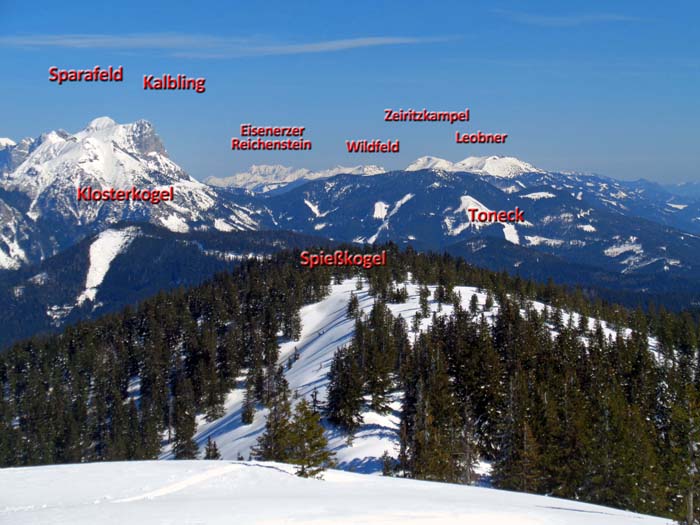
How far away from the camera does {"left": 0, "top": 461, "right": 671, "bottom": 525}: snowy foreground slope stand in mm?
24812

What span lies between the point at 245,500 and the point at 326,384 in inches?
2565

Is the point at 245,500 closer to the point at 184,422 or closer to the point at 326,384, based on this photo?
the point at 326,384

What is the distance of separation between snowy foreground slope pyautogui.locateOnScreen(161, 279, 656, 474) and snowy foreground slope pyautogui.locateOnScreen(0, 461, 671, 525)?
26606 millimetres

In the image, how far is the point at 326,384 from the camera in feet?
306

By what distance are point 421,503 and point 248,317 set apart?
410ft

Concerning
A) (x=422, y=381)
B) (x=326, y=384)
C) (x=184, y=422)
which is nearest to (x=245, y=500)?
(x=422, y=381)

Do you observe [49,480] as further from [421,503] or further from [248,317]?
[248,317]

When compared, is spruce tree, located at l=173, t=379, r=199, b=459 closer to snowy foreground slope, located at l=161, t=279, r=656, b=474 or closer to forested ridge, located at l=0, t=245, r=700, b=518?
forested ridge, located at l=0, t=245, r=700, b=518

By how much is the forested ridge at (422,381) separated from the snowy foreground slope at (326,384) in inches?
93.8

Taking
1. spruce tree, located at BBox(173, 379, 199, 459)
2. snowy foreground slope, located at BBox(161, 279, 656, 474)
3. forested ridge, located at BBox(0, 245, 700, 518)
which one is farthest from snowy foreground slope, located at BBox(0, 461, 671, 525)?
spruce tree, located at BBox(173, 379, 199, 459)

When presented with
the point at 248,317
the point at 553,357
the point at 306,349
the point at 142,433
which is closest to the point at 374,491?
the point at 553,357

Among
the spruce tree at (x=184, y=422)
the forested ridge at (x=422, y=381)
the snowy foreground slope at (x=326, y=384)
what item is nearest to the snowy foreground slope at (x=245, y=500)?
the forested ridge at (x=422, y=381)

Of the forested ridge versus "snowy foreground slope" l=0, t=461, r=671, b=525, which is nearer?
"snowy foreground slope" l=0, t=461, r=671, b=525

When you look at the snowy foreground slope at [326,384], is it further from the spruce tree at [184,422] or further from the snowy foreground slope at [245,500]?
the snowy foreground slope at [245,500]
